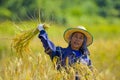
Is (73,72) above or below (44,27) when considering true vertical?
below

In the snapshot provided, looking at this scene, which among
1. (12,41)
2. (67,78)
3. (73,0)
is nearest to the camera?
(67,78)

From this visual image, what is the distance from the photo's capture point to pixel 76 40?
271 inches

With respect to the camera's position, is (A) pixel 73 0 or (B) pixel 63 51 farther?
(A) pixel 73 0

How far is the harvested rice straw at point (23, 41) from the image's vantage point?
6.82 metres

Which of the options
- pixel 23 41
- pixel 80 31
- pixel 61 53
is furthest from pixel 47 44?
pixel 80 31

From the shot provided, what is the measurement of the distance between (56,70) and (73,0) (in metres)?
38.4

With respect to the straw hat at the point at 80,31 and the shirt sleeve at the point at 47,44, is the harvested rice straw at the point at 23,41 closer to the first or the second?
the shirt sleeve at the point at 47,44

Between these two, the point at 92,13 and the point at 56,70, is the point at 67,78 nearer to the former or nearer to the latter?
the point at 56,70

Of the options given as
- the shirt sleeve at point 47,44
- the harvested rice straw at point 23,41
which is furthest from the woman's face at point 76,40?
the harvested rice straw at point 23,41

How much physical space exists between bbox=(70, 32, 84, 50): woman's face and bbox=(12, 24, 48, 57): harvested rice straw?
0.38 meters

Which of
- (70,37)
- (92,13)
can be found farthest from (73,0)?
(70,37)

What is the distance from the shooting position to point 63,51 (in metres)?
6.75

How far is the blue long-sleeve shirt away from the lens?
6.66 metres

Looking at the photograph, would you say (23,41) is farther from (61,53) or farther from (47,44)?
(61,53)
